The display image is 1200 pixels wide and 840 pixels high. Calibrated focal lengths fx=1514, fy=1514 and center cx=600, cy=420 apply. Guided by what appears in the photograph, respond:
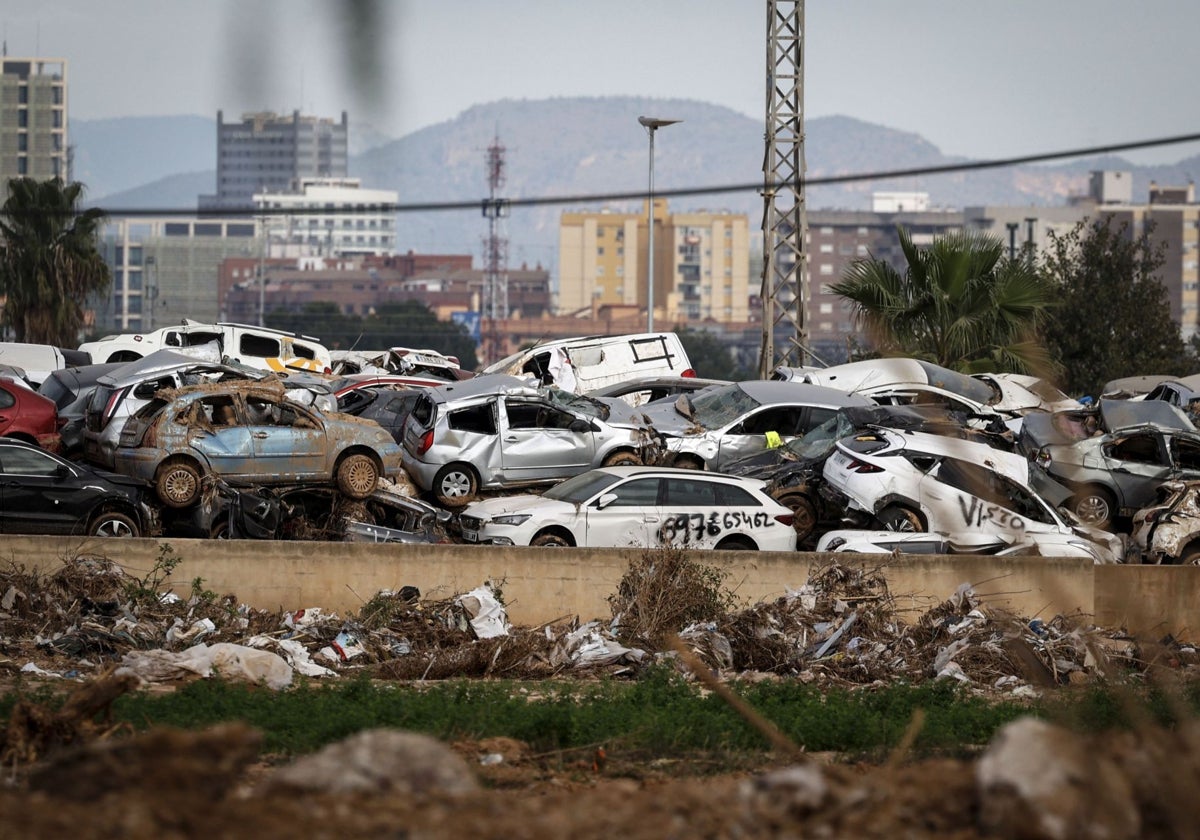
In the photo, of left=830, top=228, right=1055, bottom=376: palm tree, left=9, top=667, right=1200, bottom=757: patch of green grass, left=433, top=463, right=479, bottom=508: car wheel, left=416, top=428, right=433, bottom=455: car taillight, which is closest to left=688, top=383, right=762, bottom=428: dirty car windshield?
left=433, top=463, right=479, bottom=508: car wheel

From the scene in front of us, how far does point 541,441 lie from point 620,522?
2.72 metres

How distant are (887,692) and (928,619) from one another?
3.53 m

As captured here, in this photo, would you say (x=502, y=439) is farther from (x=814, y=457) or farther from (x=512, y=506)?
(x=814, y=457)

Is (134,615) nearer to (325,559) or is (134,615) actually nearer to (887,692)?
(325,559)

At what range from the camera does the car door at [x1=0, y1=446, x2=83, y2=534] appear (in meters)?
18.1

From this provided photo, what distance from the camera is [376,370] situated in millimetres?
29359

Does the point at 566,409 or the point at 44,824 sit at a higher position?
the point at 566,409

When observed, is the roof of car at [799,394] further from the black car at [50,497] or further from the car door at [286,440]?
the black car at [50,497]

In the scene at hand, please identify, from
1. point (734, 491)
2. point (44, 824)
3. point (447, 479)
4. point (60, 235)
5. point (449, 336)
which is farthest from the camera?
point (449, 336)

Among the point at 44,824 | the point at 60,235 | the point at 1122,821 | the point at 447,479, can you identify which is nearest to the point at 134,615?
the point at 447,479

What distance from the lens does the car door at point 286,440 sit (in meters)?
19.7

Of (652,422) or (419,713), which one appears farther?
(652,422)

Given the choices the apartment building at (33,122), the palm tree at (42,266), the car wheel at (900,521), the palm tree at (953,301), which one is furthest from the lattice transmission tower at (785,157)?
the apartment building at (33,122)

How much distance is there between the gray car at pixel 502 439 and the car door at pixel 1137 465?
654cm
